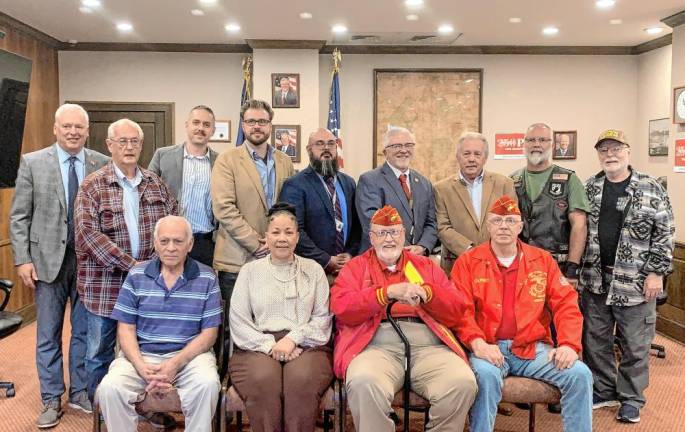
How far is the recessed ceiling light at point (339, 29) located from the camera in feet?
19.4

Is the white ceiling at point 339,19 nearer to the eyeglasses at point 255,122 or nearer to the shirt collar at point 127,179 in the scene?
the eyeglasses at point 255,122

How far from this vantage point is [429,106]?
7.05 meters

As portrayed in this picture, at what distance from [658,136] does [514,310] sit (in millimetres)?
4800

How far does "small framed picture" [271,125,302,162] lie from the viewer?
673cm

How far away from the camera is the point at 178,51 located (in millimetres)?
6922

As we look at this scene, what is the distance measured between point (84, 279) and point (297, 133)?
391 centimetres

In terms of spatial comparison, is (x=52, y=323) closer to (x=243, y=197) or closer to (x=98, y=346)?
(x=98, y=346)

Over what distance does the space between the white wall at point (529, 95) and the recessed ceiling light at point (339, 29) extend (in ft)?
2.98

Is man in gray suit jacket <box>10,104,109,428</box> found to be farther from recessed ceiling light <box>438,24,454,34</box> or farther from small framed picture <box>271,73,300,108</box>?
recessed ceiling light <box>438,24,454,34</box>

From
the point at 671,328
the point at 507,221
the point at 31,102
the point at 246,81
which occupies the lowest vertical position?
the point at 671,328

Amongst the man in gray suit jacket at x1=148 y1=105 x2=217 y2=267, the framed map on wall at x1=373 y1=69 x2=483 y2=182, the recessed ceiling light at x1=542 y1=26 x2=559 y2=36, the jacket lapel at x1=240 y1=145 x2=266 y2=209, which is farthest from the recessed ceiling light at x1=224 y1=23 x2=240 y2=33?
the recessed ceiling light at x1=542 y1=26 x2=559 y2=36

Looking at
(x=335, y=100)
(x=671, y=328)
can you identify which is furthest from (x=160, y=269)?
(x=671, y=328)

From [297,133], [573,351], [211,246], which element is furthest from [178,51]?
[573,351]

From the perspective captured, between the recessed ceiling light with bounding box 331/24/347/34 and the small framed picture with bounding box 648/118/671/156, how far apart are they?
11.6 feet
